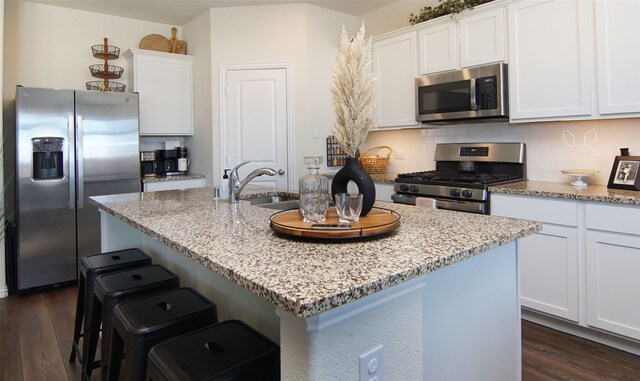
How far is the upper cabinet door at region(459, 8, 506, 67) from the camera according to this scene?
10.2 ft

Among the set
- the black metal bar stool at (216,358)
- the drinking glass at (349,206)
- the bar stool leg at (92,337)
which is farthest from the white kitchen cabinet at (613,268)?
the bar stool leg at (92,337)

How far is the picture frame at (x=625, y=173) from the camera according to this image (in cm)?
256

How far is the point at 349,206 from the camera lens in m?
1.37

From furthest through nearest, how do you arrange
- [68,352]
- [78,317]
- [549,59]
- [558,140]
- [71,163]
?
[71,163] < [558,140] < [549,59] < [68,352] < [78,317]

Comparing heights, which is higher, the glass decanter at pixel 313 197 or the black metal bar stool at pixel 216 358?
the glass decanter at pixel 313 197

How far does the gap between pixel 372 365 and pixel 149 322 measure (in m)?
0.73

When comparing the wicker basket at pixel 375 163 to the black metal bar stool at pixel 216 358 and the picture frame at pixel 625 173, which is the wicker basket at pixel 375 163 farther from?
the black metal bar stool at pixel 216 358

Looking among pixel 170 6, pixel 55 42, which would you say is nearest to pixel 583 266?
pixel 170 6

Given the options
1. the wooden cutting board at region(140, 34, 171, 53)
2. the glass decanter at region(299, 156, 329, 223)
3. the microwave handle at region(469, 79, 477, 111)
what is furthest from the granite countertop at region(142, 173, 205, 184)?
the glass decanter at region(299, 156, 329, 223)

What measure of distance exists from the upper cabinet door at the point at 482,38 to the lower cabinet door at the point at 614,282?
5.04 feet

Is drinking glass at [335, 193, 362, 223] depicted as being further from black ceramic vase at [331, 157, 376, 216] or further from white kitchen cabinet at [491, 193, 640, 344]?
white kitchen cabinet at [491, 193, 640, 344]

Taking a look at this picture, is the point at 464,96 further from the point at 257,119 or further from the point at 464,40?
the point at 257,119

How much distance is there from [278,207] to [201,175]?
7.75ft

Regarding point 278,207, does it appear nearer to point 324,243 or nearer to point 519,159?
point 324,243
